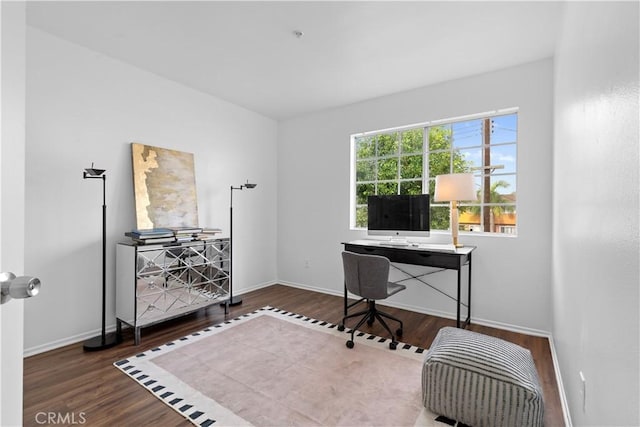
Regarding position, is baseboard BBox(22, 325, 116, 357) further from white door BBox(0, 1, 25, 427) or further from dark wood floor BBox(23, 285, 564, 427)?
white door BBox(0, 1, 25, 427)

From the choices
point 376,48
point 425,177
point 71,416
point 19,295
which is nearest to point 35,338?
point 71,416

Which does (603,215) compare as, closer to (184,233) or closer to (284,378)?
(284,378)

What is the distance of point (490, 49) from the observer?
9.05 feet

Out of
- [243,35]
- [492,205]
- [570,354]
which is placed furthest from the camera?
[492,205]

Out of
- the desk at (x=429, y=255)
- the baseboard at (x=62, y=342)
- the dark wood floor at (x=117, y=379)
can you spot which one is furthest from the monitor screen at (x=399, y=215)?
the baseboard at (x=62, y=342)

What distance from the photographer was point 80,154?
279 cm

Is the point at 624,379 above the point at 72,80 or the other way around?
the other way around

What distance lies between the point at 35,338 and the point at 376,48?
3.86 meters

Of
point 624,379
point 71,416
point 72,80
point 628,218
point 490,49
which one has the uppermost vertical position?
point 490,49

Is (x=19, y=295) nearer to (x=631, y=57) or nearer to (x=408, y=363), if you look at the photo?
(x=631, y=57)

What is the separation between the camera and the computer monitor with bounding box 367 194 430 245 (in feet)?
11.1

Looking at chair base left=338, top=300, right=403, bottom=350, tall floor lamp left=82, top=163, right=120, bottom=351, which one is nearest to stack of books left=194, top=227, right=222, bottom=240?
tall floor lamp left=82, top=163, right=120, bottom=351

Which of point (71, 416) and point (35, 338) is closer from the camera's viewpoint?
point (71, 416)

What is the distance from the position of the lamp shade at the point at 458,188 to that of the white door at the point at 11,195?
10.2 feet
